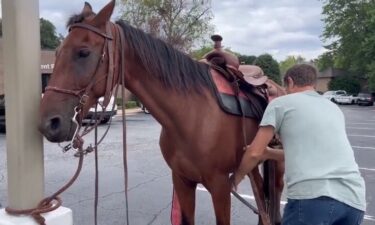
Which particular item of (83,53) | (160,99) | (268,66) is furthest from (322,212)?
(268,66)

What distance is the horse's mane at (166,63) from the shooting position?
2738mm

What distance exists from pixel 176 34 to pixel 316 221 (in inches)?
1411

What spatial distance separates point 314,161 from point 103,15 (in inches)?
59.6

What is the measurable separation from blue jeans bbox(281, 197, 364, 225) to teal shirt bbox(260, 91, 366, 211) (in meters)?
0.03

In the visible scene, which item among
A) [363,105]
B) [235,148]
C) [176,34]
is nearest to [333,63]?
[363,105]

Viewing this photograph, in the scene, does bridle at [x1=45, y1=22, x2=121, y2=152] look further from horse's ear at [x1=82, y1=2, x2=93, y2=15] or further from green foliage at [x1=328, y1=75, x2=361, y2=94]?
green foliage at [x1=328, y1=75, x2=361, y2=94]

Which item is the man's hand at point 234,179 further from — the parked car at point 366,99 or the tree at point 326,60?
the tree at point 326,60

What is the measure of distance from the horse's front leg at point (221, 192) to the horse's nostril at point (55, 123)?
129 cm

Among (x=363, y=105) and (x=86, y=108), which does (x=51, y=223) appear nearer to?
(x=86, y=108)

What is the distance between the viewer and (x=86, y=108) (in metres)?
2.41

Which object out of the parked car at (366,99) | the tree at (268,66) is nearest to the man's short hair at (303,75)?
the tree at (268,66)

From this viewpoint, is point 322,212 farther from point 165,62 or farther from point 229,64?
point 229,64

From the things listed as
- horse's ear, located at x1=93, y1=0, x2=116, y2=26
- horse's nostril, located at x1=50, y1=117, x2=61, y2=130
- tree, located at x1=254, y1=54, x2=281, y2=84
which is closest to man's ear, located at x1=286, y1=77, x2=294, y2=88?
horse's ear, located at x1=93, y1=0, x2=116, y2=26

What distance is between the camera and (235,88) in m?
3.39
